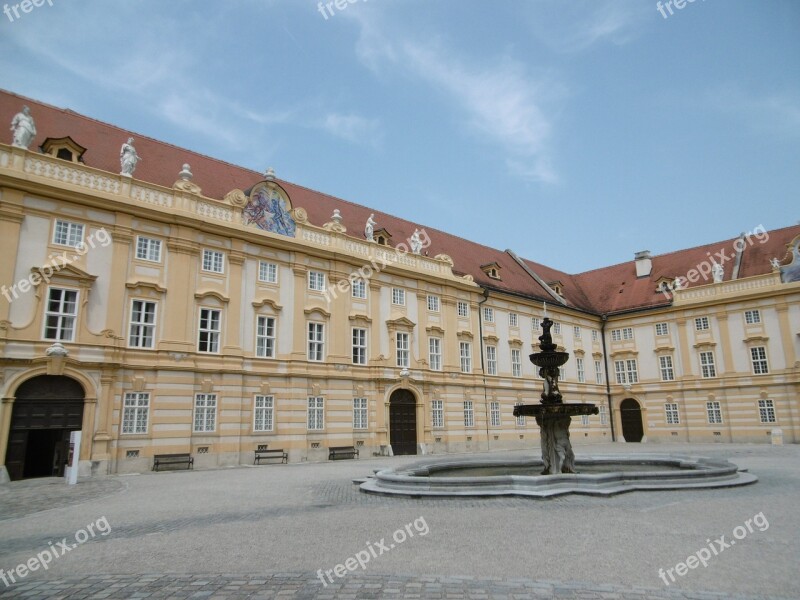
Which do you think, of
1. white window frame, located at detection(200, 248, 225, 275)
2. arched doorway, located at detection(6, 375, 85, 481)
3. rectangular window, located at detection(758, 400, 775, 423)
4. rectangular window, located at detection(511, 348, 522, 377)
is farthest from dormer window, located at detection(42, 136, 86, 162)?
rectangular window, located at detection(758, 400, 775, 423)

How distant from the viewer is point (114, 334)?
22.5 metres

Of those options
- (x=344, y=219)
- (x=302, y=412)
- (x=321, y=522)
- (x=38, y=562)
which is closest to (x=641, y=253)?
(x=344, y=219)

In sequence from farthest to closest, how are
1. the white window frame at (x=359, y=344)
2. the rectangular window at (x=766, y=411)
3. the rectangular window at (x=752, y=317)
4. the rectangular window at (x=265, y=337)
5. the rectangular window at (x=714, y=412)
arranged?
the rectangular window at (x=714, y=412) → the rectangular window at (x=752, y=317) → the rectangular window at (x=766, y=411) → the white window frame at (x=359, y=344) → the rectangular window at (x=265, y=337)

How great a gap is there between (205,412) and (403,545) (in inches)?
716

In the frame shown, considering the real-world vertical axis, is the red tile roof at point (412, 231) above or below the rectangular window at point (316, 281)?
above

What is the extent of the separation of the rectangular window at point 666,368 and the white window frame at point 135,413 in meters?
37.0

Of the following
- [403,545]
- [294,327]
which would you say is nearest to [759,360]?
[294,327]

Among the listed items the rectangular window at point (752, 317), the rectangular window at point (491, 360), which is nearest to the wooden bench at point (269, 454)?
the rectangular window at point (491, 360)

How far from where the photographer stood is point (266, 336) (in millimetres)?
27359

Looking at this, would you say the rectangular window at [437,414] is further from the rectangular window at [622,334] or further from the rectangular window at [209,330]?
the rectangular window at [622,334]

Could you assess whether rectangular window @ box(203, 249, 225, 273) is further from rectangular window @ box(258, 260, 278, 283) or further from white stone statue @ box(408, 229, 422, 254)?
white stone statue @ box(408, 229, 422, 254)
